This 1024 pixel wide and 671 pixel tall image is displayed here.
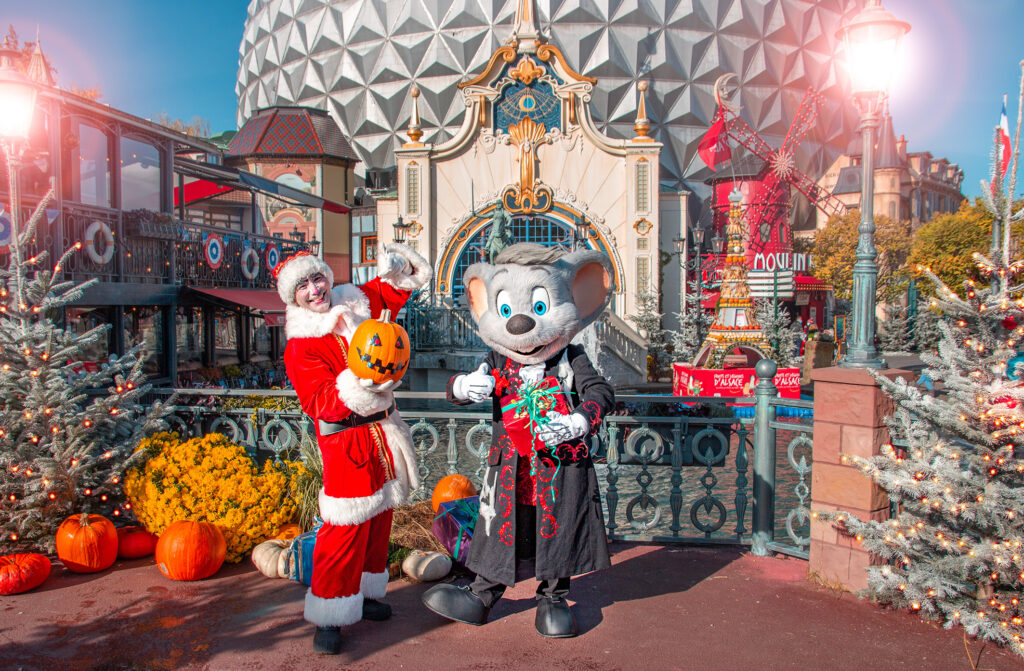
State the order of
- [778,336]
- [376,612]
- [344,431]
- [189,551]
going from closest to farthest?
[344,431] < [376,612] < [189,551] < [778,336]

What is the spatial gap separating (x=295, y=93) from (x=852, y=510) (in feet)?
118

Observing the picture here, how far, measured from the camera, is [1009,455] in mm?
3709

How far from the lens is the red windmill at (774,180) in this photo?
3131cm

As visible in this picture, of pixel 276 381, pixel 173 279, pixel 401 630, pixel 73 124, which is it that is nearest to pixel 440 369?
pixel 276 381

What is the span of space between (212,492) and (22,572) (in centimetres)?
119

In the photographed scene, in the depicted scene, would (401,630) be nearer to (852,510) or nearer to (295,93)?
(852,510)

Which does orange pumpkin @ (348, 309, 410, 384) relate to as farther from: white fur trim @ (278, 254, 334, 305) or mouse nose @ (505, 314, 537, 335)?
mouse nose @ (505, 314, 537, 335)

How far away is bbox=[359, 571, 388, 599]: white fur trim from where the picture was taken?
4.05m

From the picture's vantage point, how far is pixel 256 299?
1488 cm

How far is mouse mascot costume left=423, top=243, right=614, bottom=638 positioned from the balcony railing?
31.5 ft

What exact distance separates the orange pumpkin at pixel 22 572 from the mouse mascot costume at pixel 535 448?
261 cm

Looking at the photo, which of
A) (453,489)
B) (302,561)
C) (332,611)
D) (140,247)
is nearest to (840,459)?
(453,489)

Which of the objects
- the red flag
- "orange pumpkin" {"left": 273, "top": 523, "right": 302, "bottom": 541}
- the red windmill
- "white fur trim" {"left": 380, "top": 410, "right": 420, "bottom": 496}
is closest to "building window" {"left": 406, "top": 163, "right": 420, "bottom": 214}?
the red flag

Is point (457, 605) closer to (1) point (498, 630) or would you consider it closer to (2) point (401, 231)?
(1) point (498, 630)
